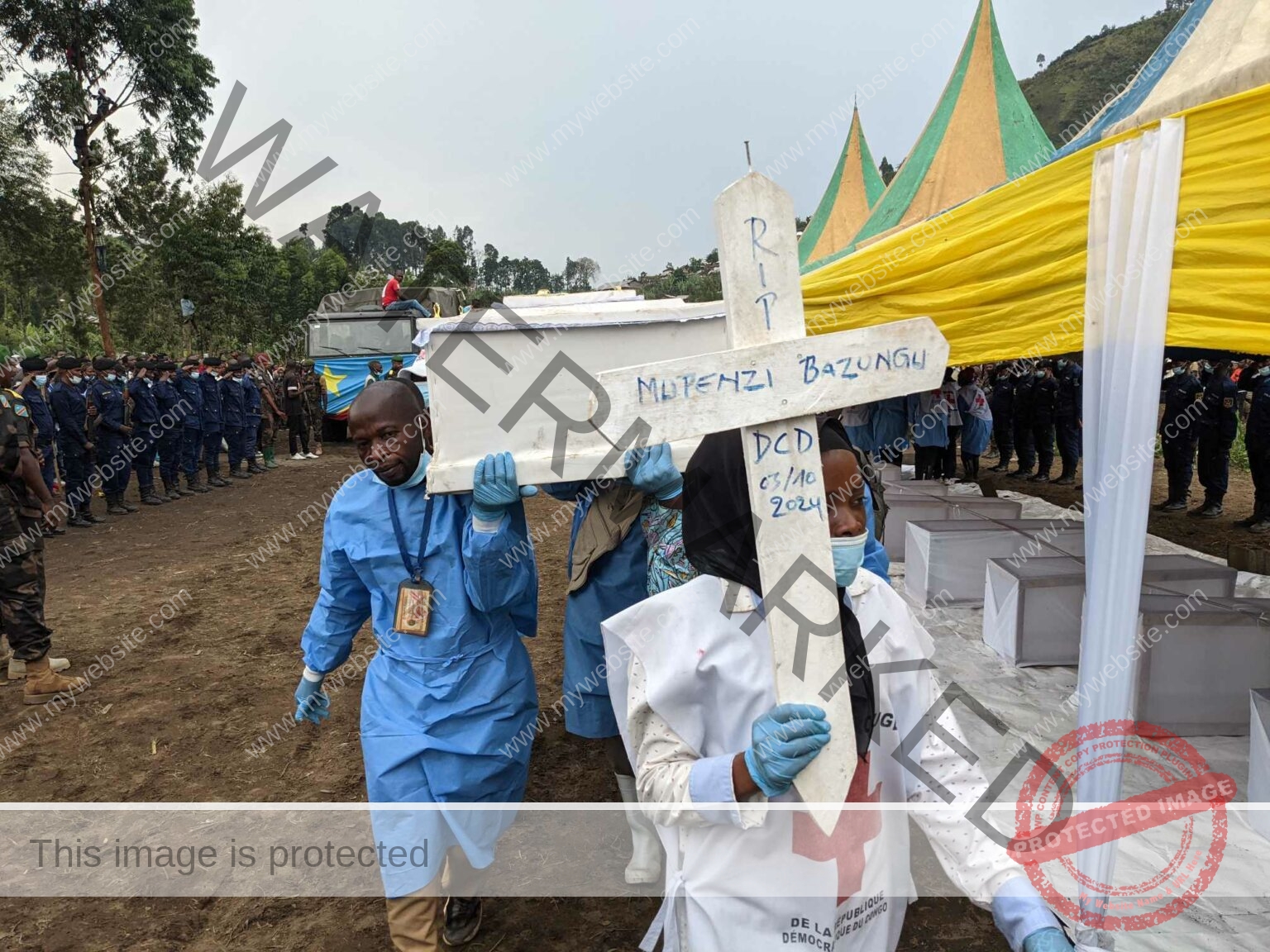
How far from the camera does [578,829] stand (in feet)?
10.2

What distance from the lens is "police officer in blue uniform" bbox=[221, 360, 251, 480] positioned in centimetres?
1180

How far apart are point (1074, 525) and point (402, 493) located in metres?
4.87

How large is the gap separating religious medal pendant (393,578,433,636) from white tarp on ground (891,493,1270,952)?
213cm

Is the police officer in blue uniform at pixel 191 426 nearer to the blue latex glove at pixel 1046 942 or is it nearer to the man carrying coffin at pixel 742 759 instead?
the man carrying coffin at pixel 742 759

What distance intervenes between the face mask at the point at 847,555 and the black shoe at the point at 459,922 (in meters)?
1.91

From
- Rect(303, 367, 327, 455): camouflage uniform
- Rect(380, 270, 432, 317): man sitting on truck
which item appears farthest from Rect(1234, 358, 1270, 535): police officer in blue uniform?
Rect(303, 367, 327, 455): camouflage uniform

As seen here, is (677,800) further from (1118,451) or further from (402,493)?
(1118,451)

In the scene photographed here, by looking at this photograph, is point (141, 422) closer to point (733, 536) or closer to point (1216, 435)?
point (733, 536)

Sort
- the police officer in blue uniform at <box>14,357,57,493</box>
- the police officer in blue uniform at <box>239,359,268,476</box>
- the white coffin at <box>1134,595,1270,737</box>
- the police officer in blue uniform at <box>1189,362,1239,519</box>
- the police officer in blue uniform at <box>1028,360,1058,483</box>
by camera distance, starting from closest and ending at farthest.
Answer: the white coffin at <box>1134,595,1270,737</box>
the police officer in blue uniform at <box>1189,362,1239,519</box>
the police officer in blue uniform at <box>14,357,57,493</box>
the police officer in blue uniform at <box>1028,360,1058,483</box>
the police officer in blue uniform at <box>239,359,268,476</box>

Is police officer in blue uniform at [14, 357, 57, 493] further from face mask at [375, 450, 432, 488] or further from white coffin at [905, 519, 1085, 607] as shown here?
white coffin at [905, 519, 1085, 607]

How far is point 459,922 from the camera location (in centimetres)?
244

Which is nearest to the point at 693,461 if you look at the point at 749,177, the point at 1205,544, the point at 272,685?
the point at 749,177

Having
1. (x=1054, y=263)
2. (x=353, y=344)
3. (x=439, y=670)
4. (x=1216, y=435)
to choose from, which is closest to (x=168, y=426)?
(x=353, y=344)

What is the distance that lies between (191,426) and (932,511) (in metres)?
9.95
